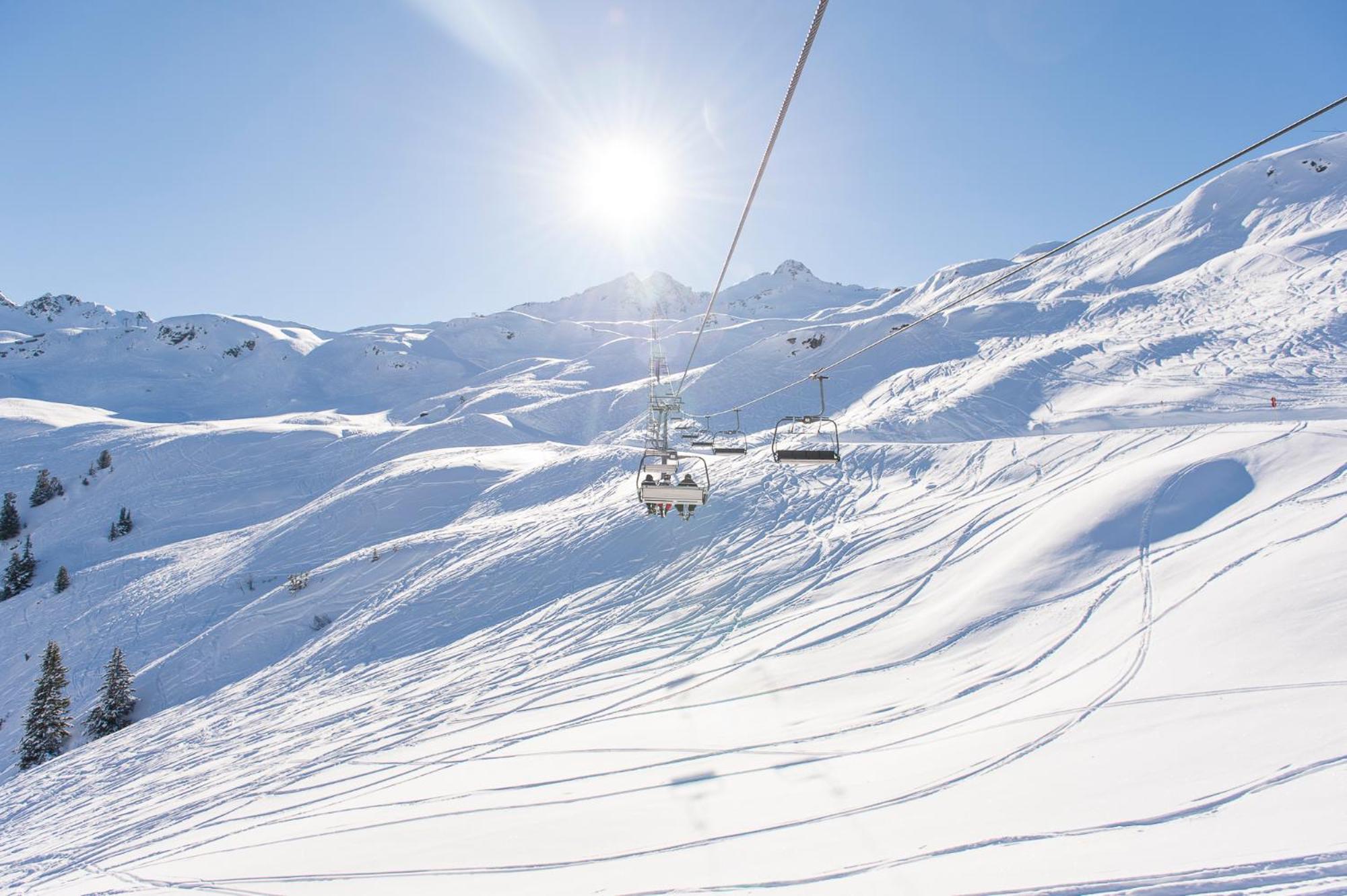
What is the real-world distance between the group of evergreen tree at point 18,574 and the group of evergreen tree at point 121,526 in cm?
360

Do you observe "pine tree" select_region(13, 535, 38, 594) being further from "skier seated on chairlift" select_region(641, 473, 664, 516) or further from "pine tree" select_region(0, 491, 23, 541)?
"skier seated on chairlift" select_region(641, 473, 664, 516)

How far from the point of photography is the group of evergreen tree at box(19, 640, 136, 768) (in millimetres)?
19375

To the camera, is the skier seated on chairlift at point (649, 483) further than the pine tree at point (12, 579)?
No

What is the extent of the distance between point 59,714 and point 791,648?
25.7 meters

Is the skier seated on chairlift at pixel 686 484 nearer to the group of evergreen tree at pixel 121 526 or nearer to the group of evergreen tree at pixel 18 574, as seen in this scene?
the group of evergreen tree at pixel 18 574

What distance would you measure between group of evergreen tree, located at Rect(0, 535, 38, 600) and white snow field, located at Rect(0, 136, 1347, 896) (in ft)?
2.56

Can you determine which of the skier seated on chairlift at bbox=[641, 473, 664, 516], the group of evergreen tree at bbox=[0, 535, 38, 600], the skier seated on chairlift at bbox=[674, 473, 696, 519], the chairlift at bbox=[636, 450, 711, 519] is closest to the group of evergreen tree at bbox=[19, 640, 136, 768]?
the group of evergreen tree at bbox=[0, 535, 38, 600]

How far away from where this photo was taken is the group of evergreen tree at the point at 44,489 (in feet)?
143

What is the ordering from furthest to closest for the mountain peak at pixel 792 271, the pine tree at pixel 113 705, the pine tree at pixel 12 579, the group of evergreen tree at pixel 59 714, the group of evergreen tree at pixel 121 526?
the mountain peak at pixel 792 271
the group of evergreen tree at pixel 121 526
the pine tree at pixel 12 579
the pine tree at pixel 113 705
the group of evergreen tree at pixel 59 714

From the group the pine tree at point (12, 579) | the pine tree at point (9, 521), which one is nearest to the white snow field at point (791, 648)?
the pine tree at point (12, 579)

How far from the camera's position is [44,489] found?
44094mm

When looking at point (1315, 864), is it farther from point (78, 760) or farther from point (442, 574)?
point (78, 760)

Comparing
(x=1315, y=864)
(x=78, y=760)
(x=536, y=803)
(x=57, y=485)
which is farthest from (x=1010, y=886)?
(x=57, y=485)

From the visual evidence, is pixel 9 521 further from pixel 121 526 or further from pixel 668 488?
pixel 668 488
